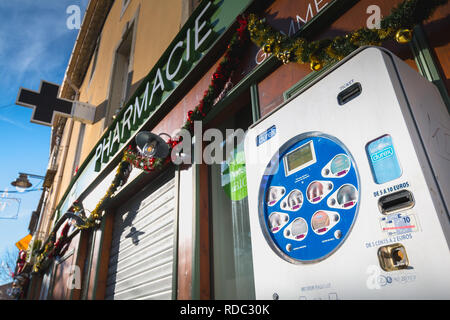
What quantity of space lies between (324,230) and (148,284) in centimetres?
310

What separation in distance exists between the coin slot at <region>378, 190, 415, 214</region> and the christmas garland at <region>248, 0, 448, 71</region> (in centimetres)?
82

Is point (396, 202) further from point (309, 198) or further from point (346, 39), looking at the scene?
point (346, 39)

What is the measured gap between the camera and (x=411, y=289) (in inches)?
33.9

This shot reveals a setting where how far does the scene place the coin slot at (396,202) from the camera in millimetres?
923

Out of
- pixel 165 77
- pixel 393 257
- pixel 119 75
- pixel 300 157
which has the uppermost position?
pixel 119 75

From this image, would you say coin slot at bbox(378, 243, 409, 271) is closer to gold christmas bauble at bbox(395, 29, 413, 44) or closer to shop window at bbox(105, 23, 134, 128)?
gold christmas bauble at bbox(395, 29, 413, 44)

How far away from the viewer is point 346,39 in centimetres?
162

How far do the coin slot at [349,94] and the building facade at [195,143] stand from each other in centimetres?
48

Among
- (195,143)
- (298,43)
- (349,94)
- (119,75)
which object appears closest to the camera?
(349,94)

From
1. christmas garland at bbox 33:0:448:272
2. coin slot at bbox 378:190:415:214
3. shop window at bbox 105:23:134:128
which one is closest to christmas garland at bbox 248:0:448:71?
christmas garland at bbox 33:0:448:272

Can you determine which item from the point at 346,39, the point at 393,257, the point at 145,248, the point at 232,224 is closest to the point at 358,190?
the point at 393,257

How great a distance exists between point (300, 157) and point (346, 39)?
75cm

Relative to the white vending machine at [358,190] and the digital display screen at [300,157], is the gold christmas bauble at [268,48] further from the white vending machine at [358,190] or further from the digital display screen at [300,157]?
the digital display screen at [300,157]
